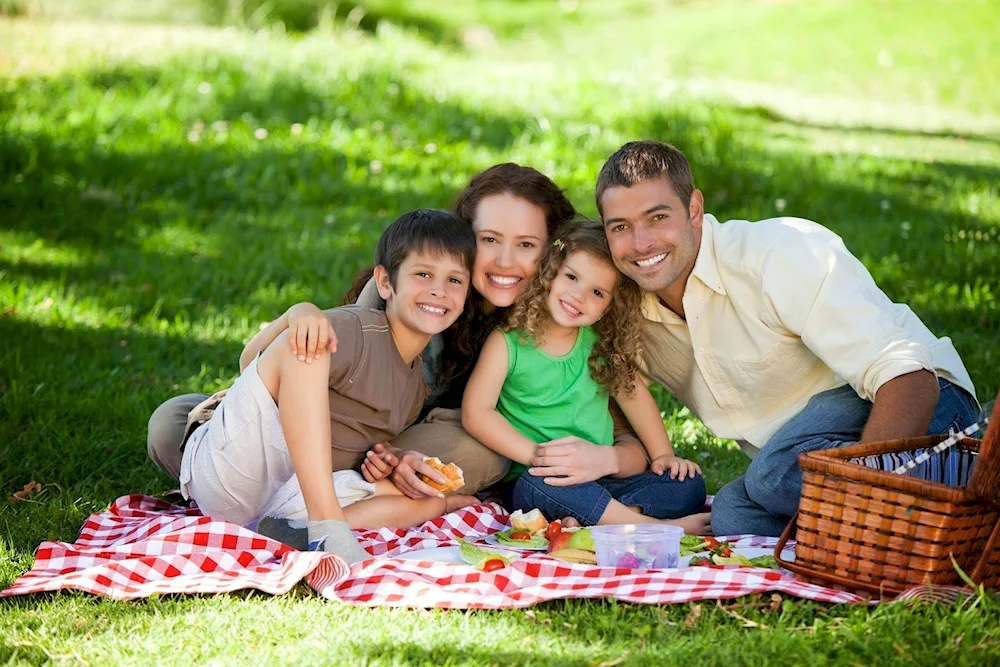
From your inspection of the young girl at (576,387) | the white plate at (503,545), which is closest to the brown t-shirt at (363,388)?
the young girl at (576,387)

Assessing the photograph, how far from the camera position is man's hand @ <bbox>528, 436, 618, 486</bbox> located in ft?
12.6

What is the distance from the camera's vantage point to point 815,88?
51.2 feet

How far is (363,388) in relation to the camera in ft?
12.0

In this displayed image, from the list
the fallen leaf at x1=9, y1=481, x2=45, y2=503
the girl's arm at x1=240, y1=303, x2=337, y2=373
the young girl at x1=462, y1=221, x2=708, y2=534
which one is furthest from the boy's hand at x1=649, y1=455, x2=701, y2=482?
the fallen leaf at x1=9, y1=481, x2=45, y2=503

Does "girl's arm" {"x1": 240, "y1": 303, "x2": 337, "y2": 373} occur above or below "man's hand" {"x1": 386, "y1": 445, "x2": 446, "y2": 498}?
above

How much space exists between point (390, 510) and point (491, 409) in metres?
0.49

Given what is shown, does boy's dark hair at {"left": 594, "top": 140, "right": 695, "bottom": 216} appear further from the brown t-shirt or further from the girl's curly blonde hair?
the brown t-shirt

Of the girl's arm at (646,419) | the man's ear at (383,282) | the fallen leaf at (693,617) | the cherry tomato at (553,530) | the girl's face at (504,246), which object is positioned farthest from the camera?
the girl's arm at (646,419)

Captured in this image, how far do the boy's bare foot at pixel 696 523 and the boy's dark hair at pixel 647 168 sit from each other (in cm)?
108

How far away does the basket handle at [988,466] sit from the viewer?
2.66 m

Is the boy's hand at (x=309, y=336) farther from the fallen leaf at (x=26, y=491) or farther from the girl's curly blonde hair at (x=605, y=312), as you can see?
the fallen leaf at (x=26, y=491)

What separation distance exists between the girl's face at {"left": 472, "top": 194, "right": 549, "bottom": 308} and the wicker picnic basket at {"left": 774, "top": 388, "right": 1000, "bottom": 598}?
1303 mm

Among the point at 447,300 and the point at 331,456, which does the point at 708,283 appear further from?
the point at 331,456

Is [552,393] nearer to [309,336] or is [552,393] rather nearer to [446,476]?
[446,476]
